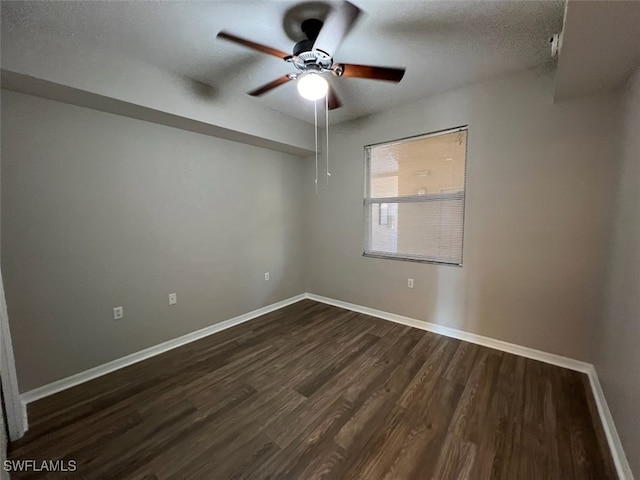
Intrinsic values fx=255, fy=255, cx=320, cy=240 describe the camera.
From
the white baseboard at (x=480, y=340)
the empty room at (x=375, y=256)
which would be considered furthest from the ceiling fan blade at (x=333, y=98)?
the white baseboard at (x=480, y=340)

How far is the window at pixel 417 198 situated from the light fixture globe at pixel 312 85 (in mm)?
1616

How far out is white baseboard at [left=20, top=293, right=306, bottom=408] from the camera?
198cm

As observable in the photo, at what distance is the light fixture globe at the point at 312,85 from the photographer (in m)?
1.75

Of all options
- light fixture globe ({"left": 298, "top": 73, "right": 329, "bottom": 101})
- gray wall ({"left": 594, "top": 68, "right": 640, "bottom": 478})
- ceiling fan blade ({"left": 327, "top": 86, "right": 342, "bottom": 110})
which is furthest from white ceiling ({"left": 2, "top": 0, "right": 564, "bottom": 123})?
gray wall ({"left": 594, "top": 68, "right": 640, "bottom": 478})

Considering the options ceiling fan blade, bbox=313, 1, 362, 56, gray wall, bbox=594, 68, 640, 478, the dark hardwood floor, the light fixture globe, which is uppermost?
ceiling fan blade, bbox=313, 1, 362, 56

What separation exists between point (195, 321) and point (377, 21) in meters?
3.21

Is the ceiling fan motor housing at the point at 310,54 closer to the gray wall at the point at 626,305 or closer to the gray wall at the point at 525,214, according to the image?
the gray wall at the point at 525,214

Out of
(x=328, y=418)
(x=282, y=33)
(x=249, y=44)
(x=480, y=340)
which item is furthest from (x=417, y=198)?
(x=328, y=418)

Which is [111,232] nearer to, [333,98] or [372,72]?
[333,98]

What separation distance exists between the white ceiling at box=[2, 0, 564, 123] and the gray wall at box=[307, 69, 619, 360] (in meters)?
0.36

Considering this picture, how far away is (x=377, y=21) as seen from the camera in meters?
1.68

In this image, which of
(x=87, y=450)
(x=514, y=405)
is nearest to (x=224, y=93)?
(x=87, y=450)

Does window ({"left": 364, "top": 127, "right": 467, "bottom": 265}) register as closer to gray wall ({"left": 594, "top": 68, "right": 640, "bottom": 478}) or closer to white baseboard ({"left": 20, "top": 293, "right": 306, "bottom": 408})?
gray wall ({"left": 594, "top": 68, "right": 640, "bottom": 478})

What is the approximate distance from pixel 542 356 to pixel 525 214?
132 centimetres
